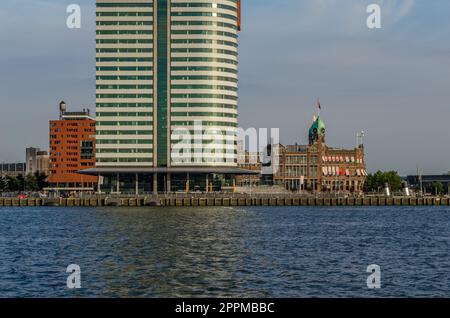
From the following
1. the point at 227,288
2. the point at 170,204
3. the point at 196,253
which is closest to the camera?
the point at 227,288

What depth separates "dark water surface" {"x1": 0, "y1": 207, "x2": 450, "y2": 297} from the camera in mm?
43000

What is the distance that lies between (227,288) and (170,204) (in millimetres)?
148075

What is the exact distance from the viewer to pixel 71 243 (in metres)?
74.2

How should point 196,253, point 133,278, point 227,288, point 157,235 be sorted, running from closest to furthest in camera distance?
point 227,288 < point 133,278 < point 196,253 < point 157,235

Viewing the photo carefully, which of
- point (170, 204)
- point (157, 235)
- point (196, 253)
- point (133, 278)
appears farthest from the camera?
point (170, 204)

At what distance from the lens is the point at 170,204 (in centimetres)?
19012

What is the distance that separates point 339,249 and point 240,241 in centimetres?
1306

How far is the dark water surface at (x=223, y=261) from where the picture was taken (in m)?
43.0

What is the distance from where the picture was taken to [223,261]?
5691cm
